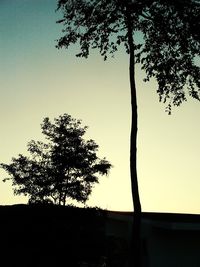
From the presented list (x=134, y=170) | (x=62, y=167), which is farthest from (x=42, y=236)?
(x=62, y=167)

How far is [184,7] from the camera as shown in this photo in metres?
24.0

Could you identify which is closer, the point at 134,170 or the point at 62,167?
the point at 134,170

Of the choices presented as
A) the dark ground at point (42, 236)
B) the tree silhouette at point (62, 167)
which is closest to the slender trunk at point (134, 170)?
the dark ground at point (42, 236)

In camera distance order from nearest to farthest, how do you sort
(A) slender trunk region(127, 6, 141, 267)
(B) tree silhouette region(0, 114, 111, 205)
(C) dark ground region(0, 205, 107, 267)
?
(C) dark ground region(0, 205, 107, 267) → (A) slender trunk region(127, 6, 141, 267) → (B) tree silhouette region(0, 114, 111, 205)

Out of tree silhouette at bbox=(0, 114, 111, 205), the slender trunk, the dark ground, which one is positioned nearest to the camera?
the dark ground

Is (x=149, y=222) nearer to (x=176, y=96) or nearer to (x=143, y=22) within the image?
(x=176, y=96)

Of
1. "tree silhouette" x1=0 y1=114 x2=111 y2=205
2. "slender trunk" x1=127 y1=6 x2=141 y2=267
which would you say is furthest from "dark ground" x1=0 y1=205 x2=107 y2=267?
"tree silhouette" x1=0 y1=114 x2=111 y2=205

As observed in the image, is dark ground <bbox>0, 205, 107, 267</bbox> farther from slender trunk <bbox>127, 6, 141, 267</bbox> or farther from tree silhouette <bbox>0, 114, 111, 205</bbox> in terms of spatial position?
tree silhouette <bbox>0, 114, 111, 205</bbox>

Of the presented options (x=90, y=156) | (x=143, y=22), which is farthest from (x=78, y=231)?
(x=90, y=156)

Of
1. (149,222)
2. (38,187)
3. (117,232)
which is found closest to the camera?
(149,222)

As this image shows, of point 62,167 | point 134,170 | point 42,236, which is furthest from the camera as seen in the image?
point 62,167

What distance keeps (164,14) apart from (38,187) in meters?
34.0

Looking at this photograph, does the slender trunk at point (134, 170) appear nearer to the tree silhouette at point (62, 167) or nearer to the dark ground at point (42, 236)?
the dark ground at point (42, 236)

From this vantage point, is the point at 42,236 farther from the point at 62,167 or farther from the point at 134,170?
the point at 62,167
